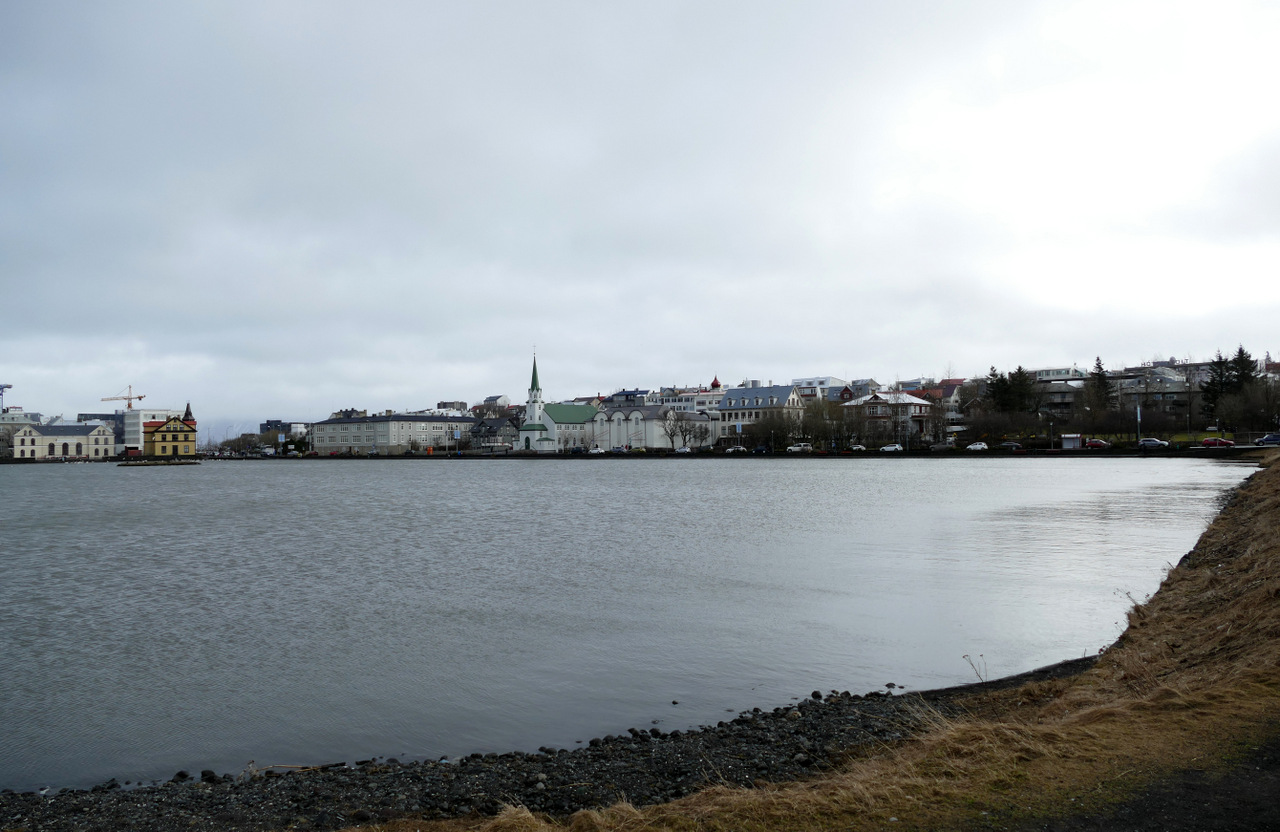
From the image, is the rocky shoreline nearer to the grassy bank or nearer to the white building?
the grassy bank

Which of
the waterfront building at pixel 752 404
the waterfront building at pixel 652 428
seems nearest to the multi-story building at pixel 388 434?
the waterfront building at pixel 652 428

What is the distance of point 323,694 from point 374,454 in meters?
170

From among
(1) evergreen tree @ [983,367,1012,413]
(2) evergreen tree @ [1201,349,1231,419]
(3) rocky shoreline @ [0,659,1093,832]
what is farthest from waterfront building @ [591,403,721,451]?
(3) rocky shoreline @ [0,659,1093,832]

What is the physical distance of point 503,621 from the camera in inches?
667

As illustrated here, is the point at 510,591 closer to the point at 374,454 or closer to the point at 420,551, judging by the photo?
the point at 420,551

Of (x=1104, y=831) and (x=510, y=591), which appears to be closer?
(x=1104, y=831)

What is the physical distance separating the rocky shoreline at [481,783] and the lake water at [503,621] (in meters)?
0.83

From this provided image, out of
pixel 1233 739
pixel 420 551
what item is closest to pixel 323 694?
pixel 1233 739

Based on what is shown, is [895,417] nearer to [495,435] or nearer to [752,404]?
[752,404]

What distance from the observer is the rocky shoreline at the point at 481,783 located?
25.0 feet

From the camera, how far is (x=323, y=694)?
1230 cm

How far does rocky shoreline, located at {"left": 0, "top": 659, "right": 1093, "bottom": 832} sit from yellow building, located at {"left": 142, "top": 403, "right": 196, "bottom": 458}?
16820cm

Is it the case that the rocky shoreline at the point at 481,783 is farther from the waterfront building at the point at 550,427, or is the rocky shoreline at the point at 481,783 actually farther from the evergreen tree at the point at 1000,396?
the waterfront building at the point at 550,427

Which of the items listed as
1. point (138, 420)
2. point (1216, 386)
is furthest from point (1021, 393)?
point (138, 420)
